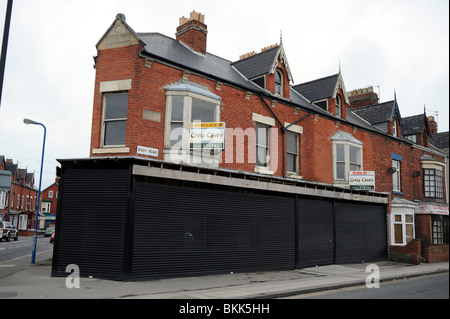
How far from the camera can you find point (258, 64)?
18.8 metres

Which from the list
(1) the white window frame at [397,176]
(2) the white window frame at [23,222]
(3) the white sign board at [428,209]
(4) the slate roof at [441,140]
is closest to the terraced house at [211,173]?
(1) the white window frame at [397,176]

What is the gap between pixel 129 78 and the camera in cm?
1305

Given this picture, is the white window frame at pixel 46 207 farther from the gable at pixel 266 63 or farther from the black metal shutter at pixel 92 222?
the black metal shutter at pixel 92 222

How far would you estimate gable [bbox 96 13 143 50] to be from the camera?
522 inches

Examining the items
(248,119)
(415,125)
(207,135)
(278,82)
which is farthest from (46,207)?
(207,135)

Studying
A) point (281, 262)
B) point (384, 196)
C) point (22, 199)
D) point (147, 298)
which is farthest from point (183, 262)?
point (22, 199)

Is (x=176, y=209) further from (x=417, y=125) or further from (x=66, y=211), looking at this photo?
(x=417, y=125)

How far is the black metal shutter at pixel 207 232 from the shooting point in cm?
1217

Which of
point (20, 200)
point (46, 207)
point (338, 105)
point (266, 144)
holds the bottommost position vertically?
point (46, 207)

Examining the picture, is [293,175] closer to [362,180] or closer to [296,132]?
[296,132]

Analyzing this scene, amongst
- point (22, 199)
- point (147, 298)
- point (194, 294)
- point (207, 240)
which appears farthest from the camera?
point (22, 199)

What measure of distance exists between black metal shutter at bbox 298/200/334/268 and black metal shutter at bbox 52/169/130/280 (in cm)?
814

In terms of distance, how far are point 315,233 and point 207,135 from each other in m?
7.53
